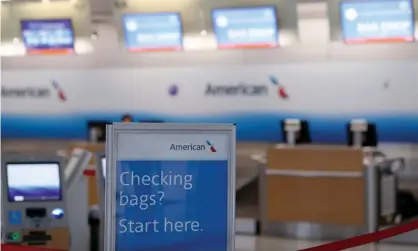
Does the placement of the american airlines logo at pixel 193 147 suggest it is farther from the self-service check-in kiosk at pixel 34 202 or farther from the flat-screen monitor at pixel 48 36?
the flat-screen monitor at pixel 48 36

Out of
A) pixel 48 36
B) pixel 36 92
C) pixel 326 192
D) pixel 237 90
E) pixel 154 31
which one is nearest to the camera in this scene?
pixel 326 192

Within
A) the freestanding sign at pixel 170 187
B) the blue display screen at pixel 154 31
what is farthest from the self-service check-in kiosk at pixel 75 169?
the blue display screen at pixel 154 31

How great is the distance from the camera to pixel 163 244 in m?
3.20

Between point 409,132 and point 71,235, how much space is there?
18.9 ft

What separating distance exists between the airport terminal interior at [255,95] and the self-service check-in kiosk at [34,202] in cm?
23

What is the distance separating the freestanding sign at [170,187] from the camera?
317 centimetres

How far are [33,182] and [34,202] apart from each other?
0.54ft

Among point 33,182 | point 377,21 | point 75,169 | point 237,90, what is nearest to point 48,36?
point 237,90

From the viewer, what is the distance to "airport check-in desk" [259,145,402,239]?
350 inches

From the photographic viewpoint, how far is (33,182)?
564cm

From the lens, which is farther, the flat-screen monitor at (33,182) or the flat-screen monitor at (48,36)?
the flat-screen monitor at (48,36)

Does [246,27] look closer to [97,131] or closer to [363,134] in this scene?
[363,134]

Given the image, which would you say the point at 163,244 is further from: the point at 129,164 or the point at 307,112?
the point at 307,112

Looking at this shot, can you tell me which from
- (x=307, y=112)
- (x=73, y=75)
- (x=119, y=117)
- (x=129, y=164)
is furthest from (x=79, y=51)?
(x=129, y=164)
